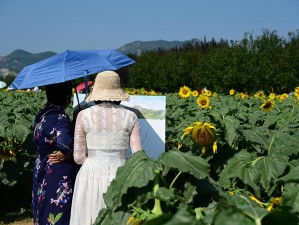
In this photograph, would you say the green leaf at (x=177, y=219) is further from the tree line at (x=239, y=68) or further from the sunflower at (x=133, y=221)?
the tree line at (x=239, y=68)

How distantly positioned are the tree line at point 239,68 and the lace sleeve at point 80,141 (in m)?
23.3

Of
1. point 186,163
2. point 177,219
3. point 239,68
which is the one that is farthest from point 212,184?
point 239,68

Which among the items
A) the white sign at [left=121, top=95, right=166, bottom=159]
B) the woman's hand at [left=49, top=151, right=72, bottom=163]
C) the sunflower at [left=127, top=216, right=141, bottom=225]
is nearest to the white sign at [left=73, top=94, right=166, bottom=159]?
the white sign at [left=121, top=95, right=166, bottom=159]

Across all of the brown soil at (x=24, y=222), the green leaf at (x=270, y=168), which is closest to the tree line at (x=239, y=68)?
the brown soil at (x=24, y=222)

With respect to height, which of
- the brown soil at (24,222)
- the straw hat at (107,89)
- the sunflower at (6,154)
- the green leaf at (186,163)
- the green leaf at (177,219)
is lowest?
the brown soil at (24,222)

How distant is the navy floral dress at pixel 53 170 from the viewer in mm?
3297

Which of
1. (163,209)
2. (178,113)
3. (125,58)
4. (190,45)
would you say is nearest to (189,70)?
(190,45)

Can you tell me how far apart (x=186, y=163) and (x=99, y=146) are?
3.73ft

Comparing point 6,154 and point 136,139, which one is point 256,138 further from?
point 6,154

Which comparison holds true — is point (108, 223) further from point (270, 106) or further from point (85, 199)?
point (270, 106)

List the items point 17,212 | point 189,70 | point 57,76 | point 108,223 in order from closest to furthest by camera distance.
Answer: point 108,223 → point 57,76 → point 17,212 → point 189,70

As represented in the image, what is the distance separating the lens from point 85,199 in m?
3.07

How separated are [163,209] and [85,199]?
50.9 inches

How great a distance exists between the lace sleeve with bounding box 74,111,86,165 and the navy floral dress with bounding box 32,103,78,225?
0.63ft
